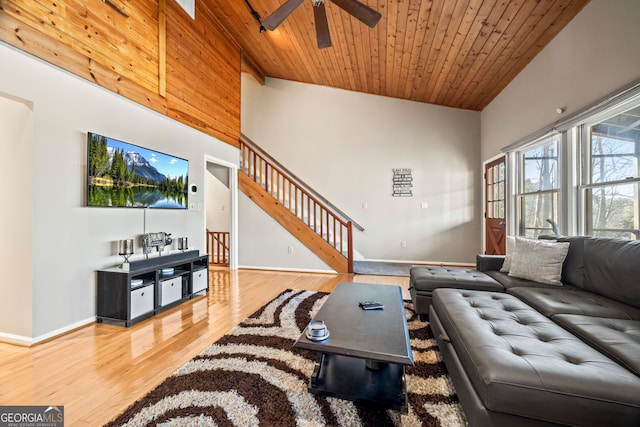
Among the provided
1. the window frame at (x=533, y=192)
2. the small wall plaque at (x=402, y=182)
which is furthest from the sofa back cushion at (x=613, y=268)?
the small wall plaque at (x=402, y=182)

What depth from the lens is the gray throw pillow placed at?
7.81 ft

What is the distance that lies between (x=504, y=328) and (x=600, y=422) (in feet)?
1.80

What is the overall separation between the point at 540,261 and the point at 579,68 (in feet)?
6.46

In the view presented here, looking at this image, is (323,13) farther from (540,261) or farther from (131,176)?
(540,261)

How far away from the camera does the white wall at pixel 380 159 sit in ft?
17.9

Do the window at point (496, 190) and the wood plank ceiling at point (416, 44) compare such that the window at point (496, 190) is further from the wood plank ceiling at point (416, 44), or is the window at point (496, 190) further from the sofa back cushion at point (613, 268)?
the sofa back cushion at point (613, 268)

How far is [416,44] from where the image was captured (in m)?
3.65

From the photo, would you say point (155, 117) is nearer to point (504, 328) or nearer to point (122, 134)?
point (122, 134)

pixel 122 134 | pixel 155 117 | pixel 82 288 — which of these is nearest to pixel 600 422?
pixel 82 288

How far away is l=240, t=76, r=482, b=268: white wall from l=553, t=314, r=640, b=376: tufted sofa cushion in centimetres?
395

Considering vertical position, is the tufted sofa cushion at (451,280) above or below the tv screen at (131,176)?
below

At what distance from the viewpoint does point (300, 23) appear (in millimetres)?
3848

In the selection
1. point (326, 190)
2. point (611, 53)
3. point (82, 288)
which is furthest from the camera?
point (326, 190)

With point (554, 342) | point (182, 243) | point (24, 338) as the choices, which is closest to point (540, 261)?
point (554, 342)
